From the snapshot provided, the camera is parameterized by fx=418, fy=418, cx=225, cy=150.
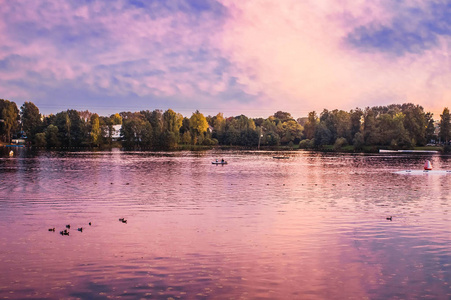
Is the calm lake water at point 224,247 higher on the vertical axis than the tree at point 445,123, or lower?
lower

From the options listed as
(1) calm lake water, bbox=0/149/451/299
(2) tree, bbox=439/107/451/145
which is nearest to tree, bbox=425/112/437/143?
(2) tree, bbox=439/107/451/145

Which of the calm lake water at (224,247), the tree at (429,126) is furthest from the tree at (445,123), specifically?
the calm lake water at (224,247)

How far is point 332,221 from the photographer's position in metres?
25.2

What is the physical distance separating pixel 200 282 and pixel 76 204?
19.6 metres

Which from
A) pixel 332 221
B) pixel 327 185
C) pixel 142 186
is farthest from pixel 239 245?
pixel 327 185

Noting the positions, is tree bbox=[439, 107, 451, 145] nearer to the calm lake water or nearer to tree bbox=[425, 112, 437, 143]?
tree bbox=[425, 112, 437, 143]

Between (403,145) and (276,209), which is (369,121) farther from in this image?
(276,209)

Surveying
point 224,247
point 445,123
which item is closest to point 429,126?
point 445,123

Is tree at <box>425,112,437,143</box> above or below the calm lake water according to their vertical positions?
above

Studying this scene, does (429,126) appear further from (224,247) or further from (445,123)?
(224,247)

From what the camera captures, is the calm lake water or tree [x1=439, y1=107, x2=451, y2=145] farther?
tree [x1=439, y1=107, x2=451, y2=145]

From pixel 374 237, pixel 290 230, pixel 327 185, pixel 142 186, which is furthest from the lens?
pixel 327 185

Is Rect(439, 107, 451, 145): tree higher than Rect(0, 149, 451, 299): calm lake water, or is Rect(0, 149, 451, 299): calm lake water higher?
Rect(439, 107, 451, 145): tree

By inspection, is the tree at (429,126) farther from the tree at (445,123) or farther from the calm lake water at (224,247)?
the calm lake water at (224,247)
